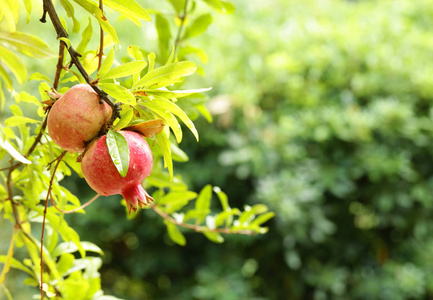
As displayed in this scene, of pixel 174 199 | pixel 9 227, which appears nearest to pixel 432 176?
pixel 174 199

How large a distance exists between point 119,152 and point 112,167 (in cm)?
2

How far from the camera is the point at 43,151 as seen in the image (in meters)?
0.54

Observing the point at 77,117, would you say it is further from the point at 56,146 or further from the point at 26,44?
the point at 56,146

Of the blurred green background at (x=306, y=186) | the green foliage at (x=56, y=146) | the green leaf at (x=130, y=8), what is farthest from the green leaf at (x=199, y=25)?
the blurred green background at (x=306, y=186)

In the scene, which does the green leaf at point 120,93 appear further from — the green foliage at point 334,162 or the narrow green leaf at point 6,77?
the green foliage at point 334,162

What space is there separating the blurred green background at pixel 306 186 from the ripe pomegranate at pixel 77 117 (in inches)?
51.5

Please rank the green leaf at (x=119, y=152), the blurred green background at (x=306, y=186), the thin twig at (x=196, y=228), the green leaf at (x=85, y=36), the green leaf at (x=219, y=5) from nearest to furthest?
the green leaf at (x=119, y=152) → the green leaf at (x=85, y=36) → the green leaf at (x=219, y=5) → the thin twig at (x=196, y=228) → the blurred green background at (x=306, y=186)

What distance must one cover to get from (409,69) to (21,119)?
185cm

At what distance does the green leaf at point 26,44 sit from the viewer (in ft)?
1.30

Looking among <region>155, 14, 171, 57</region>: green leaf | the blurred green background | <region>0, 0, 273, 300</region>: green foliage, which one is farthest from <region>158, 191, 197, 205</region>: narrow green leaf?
the blurred green background

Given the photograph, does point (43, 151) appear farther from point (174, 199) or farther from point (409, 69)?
Answer: point (409, 69)

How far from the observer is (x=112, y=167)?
0.38 m

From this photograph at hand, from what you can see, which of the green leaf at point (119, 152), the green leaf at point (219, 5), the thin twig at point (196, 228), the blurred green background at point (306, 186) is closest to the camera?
the green leaf at point (119, 152)

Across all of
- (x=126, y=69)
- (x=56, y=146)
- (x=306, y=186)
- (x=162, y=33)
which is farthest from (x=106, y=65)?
(x=306, y=186)
